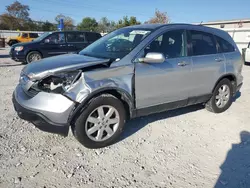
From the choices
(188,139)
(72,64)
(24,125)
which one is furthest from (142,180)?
(24,125)

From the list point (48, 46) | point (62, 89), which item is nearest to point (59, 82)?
point (62, 89)

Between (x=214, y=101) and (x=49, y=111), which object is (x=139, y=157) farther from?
(x=214, y=101)

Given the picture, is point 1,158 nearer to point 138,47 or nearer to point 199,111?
point 138,47

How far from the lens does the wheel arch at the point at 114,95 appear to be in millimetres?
2791

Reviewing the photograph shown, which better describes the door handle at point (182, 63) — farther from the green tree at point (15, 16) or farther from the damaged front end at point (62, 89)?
the green tree at point (15, 16)

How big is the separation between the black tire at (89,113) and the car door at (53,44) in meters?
8.40

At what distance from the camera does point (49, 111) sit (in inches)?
107

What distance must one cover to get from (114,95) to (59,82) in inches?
31.2

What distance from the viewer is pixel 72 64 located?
295 cm

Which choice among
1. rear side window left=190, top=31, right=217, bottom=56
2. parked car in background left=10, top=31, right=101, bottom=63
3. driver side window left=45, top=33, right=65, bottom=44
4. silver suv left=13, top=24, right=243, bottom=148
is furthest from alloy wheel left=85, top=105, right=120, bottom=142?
driver side window left=45, top=33, right=65, bottom=44

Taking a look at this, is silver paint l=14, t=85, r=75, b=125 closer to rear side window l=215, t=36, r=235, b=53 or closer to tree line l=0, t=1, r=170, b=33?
rear side window l=215, t=36, r=235, b=53

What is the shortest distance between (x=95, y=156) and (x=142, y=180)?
775 millimetres

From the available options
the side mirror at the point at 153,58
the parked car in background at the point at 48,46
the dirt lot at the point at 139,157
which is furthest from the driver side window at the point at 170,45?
the parked car in background at the point at 48,46

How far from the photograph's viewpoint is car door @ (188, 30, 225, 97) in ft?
13.0
